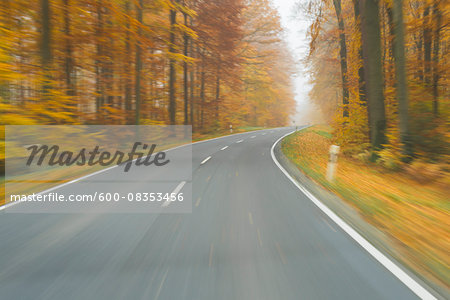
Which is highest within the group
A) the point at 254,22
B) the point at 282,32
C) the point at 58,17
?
the point at 254,22

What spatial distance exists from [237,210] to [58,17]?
11484mm

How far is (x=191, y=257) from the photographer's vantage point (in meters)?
2.92

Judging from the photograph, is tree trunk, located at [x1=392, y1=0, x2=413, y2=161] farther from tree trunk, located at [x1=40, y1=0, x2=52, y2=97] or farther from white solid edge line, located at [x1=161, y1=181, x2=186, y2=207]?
tree trunk, located at [x1=40, y1=0, x2=52, y2=97]

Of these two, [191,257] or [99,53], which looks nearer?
[191,257]

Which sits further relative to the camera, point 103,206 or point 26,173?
point 26,173

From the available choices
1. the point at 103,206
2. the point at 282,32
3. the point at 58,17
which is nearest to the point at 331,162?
the point at 103,206

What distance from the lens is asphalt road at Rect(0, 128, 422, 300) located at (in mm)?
2346

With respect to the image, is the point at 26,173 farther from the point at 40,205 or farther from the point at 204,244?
the point at 204,244

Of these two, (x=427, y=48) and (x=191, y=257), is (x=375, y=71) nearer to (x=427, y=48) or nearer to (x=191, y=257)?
(x=427, y=48)

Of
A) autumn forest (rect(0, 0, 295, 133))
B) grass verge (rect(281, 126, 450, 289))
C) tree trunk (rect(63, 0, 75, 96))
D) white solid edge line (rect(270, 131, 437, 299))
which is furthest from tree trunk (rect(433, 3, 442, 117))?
tree trunk (rect(63, 0, 75, 96))

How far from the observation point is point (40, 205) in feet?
15.5

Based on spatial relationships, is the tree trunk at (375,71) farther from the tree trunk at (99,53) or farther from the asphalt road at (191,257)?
the tree trunk at (99,53)

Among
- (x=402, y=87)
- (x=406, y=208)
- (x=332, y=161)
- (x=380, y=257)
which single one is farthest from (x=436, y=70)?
(x=380, y=257)

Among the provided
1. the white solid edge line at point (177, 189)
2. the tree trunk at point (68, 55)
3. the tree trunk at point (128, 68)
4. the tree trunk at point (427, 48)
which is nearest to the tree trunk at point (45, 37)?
the tree trunk at point (68, 55)
